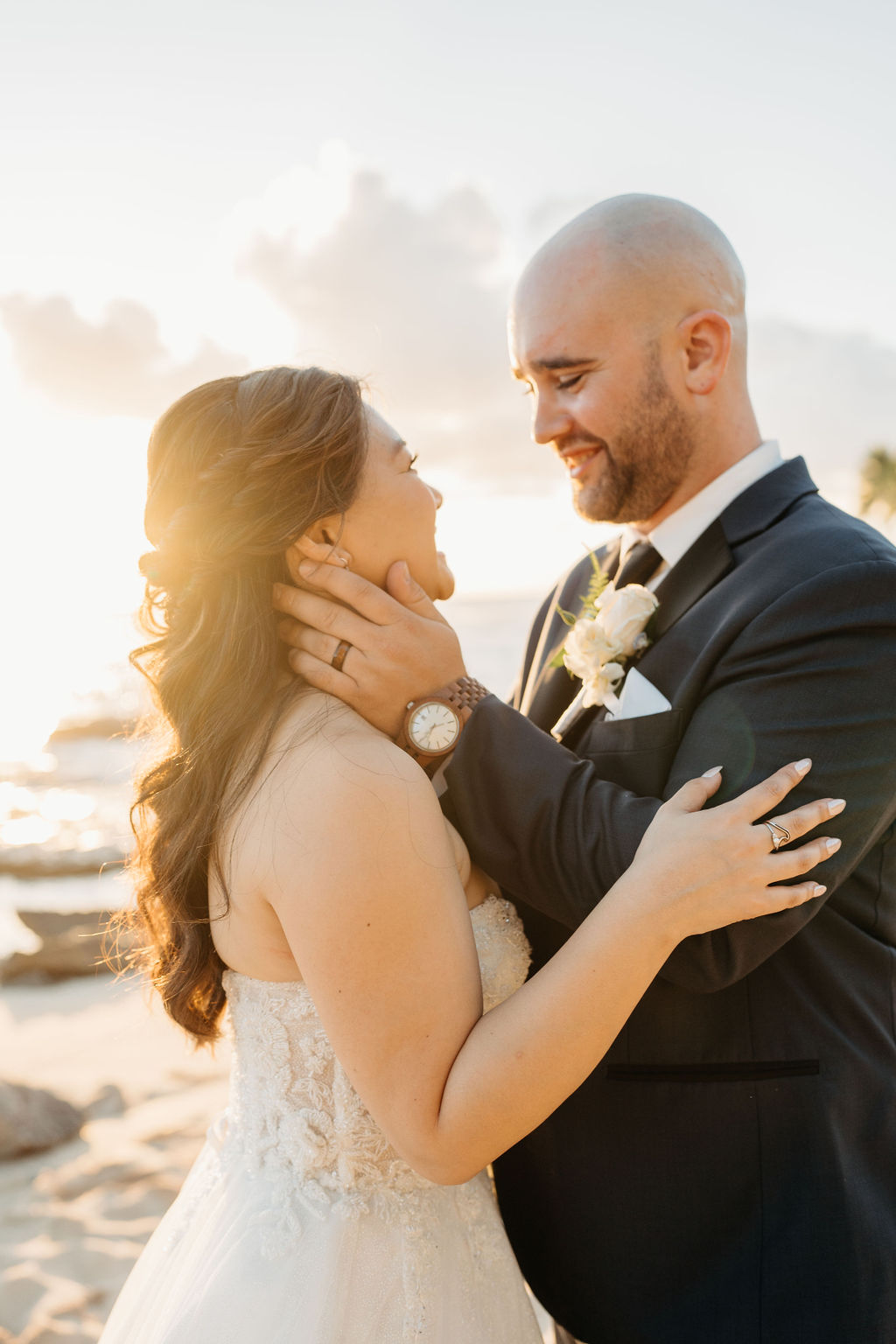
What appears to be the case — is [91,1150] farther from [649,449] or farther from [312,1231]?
[649,449]

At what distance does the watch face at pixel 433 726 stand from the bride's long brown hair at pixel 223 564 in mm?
288

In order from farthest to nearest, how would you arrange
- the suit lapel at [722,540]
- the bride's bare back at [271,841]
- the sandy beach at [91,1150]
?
the sandy beach at [91,1150], the suit lapel at [722,540], the bride's bare back at [271,841]

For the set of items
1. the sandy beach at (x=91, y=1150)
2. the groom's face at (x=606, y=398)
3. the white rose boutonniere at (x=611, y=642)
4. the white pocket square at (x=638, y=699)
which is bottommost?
the sandy beach at (x=91, y=1150)

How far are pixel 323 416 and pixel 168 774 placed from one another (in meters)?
0.86

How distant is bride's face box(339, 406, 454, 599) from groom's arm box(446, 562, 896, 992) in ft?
1.33

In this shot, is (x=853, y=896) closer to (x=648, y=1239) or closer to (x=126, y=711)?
(x=648, y=1239)

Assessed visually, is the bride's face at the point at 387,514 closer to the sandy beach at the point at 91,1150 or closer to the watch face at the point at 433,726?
the watch face at the point at 433,726

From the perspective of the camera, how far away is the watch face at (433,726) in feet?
7.14

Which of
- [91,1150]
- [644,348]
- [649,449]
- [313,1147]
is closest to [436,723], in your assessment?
[313,1147]

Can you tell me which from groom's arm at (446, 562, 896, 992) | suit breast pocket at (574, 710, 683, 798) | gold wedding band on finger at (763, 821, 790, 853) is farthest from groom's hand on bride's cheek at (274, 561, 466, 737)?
gold wedding band on finger at (763, 821, 790, 853)

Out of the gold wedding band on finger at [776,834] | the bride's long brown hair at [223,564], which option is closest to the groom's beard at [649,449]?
the bride's long brown hair at [223,564]

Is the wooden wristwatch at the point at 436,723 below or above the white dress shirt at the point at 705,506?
below

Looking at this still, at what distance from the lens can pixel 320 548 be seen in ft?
7.09

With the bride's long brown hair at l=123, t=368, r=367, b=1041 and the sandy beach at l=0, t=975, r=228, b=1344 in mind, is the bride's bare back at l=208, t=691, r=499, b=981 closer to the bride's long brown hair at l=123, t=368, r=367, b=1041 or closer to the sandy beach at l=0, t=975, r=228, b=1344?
the bride's long brown hair at l=123, t=368, r=367, b=1041
